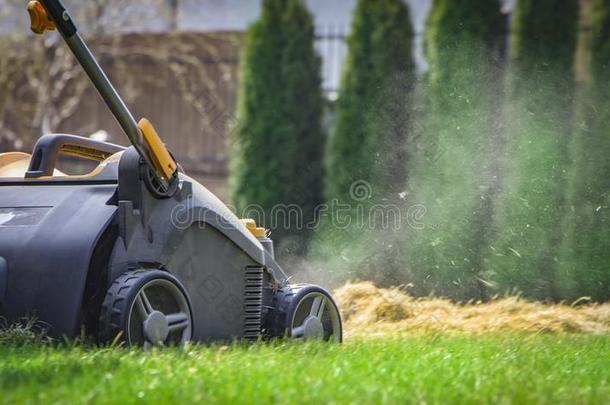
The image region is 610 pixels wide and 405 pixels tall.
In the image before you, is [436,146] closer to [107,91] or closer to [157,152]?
[157,152]

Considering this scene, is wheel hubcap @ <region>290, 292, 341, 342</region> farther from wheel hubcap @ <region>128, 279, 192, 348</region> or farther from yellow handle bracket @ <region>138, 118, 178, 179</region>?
yellow handle bracket @ <region>138, 118, 178, 179</region>

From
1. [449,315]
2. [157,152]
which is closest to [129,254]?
[157,152]

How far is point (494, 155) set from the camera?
27.0 feet

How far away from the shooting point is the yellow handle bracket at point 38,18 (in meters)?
4.05

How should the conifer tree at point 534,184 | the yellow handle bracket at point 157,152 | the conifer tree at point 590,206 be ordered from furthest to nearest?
the conifer tree at point 534,184, the conifer tree at point 590,206, the yellow handle bracket at point 157,152

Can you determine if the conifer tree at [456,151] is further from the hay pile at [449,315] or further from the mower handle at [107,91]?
the mower handle at [107,91]

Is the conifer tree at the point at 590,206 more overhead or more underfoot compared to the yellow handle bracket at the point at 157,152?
more underfoot

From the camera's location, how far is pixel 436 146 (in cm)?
848

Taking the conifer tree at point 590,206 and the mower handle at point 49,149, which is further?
the conifer tree at point 590,206

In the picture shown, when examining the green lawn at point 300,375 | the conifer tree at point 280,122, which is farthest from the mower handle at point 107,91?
the conifer tree at point 280,122

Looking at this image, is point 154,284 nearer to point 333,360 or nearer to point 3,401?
point 333,360

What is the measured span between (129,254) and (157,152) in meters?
0.47

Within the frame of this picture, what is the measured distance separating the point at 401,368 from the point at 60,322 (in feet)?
4.56

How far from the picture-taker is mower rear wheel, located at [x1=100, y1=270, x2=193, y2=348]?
4008mm
